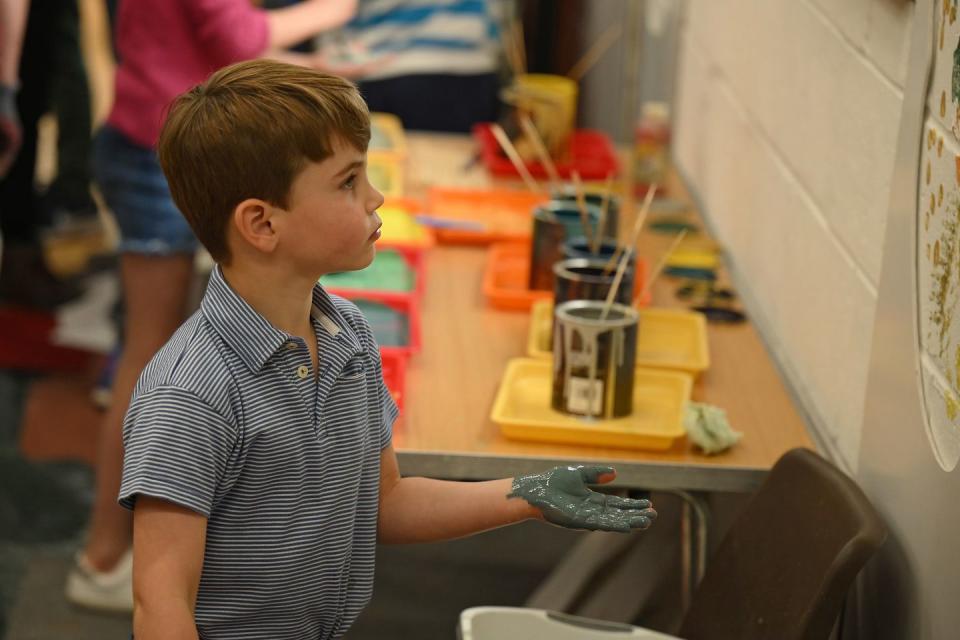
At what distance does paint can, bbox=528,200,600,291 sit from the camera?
2330 millimetres

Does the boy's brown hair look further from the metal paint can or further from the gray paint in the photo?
the metal paint can

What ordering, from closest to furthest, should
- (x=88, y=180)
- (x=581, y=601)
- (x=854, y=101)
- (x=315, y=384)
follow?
(x=315, y=384)
(x=854, y=101)
(x=581, y=601)
(x=88, y=180)

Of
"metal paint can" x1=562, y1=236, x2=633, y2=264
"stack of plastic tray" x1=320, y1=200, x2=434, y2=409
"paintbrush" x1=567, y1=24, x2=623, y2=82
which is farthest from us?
"paintbrush" x1=567, y1=24, x2=623, y2=82

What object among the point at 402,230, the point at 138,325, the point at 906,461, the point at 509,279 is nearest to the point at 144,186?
the point at 138,325

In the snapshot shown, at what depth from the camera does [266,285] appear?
1.34 m

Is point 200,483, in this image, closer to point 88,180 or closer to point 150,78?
point 150,78

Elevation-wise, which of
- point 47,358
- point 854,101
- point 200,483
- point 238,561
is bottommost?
point 47,358

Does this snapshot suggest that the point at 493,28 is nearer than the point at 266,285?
No

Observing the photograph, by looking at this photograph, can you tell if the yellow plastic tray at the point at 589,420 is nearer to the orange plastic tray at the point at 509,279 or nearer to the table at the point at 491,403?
the table at the point at 491,403

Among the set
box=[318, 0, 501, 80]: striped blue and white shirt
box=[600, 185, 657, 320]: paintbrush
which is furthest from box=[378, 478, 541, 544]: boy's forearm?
box=[318, 0, 501, 80]: striped blue and white shirt

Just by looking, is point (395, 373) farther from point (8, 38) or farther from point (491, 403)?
point (8, 38)

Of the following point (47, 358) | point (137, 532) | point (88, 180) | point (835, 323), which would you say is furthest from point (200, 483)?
point (88, 180)

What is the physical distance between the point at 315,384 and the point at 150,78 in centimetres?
133

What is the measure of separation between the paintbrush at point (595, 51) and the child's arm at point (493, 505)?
7.48 ft
